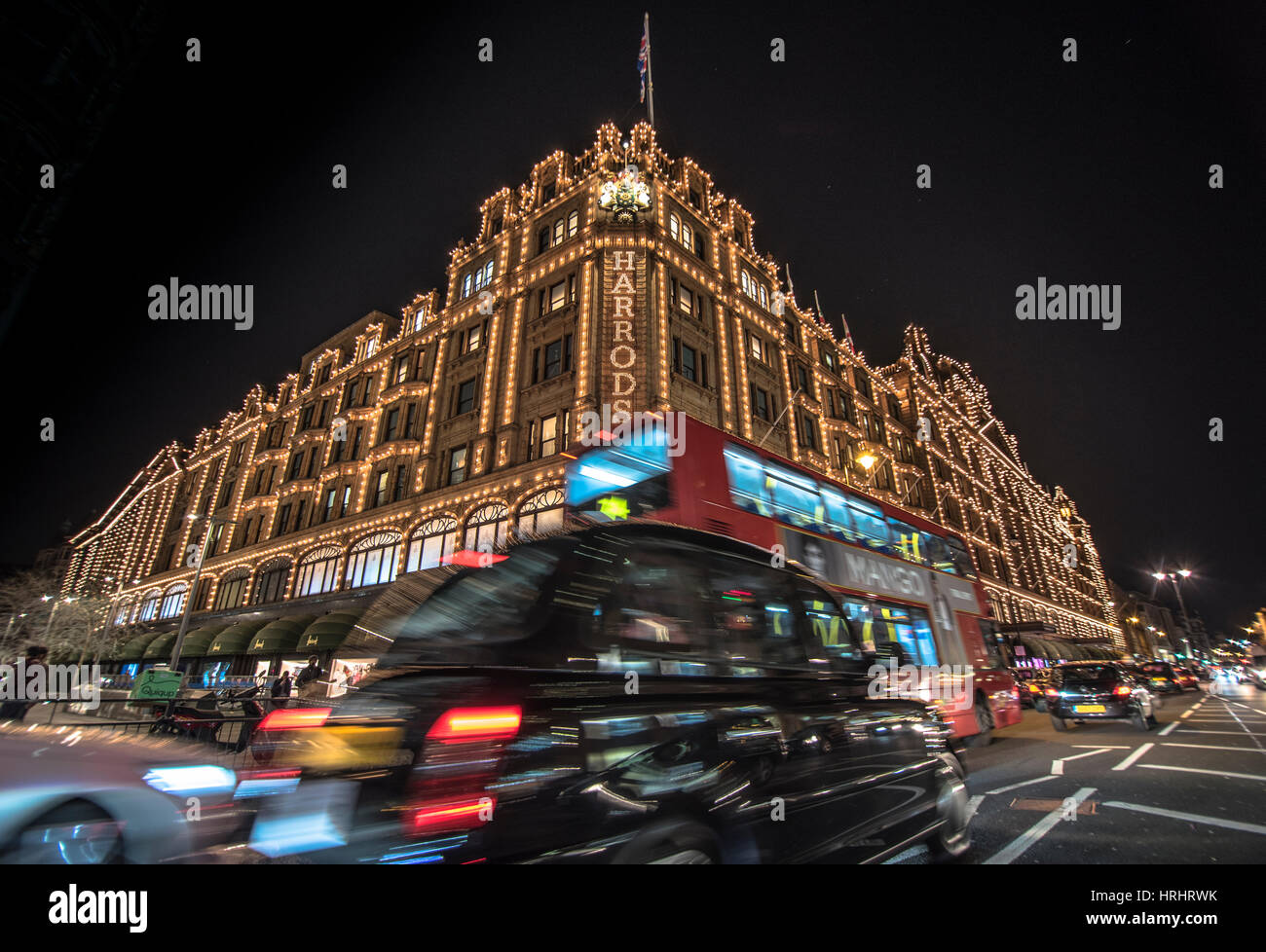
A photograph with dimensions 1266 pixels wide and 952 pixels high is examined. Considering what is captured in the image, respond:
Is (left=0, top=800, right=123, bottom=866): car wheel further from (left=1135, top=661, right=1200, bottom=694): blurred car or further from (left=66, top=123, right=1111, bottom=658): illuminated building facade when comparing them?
(left=1135, top=661, right=1200, bottom=694): blurred car

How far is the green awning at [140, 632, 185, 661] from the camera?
1158 inches

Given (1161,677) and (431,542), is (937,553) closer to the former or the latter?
(431,542)

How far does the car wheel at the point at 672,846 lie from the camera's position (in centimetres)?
220

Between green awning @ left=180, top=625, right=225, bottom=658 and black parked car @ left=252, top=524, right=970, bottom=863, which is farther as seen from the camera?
green awning @ left=180, top=625, right=225, bottom=658

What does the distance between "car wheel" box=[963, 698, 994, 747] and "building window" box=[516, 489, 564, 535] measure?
13290 millimetres

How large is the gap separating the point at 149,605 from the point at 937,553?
175ft

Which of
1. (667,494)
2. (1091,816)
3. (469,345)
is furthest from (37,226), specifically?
(469,345)

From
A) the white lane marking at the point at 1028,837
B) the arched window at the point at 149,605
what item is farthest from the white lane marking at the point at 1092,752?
the arched window at the point at 149,605

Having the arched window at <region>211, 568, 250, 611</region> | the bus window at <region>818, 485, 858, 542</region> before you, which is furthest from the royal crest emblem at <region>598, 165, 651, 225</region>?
the arched window at <region>211, 568, 250, 611</region>

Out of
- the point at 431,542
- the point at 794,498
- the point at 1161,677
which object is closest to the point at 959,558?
the point at 794,498

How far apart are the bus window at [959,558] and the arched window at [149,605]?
51330 mm
